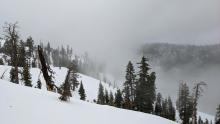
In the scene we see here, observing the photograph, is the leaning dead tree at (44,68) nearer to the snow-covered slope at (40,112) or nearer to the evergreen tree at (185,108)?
the snow-covered slope at (40,112)

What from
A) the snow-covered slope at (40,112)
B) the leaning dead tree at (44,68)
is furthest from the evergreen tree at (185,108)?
the leaning dead tree at (44,68)

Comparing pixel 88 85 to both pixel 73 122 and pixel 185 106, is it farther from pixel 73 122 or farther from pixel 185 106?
pixel 73 122

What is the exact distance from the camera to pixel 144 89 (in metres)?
48.6

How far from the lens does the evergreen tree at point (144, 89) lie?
48.6 metres

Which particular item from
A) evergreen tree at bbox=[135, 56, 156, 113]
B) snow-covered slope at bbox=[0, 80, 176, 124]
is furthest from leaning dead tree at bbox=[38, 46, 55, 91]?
evergreen tree at bbox=[135, 56, 156, 113]

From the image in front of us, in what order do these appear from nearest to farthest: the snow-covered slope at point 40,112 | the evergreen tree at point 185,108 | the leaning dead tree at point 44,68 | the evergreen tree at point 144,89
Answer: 1. the snow-covered slope at point 40,112
2. the leaning dead tree at point 44,68
3. the evergreen tree at point 144,89
4. the evergreen tree at point 185,108

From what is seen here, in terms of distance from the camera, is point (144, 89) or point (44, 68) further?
point (144, 89)

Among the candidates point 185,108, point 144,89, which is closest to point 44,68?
point 144,89

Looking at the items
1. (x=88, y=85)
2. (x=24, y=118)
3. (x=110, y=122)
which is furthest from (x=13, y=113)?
(x=88, y=85)

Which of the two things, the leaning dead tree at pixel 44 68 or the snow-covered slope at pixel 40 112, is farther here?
the leaning dead tree at pixel 44 68

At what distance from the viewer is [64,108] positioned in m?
17.7

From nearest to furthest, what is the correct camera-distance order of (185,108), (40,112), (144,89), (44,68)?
(40,112)
(44,68)
(144,89)
(185,108)

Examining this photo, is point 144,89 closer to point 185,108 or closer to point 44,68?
point 185,108

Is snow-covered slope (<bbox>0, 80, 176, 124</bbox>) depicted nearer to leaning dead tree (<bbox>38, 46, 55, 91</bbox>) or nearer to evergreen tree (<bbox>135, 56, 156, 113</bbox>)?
leaning dead tree (<bbox>38, 46, 55, 91</bbox>)
